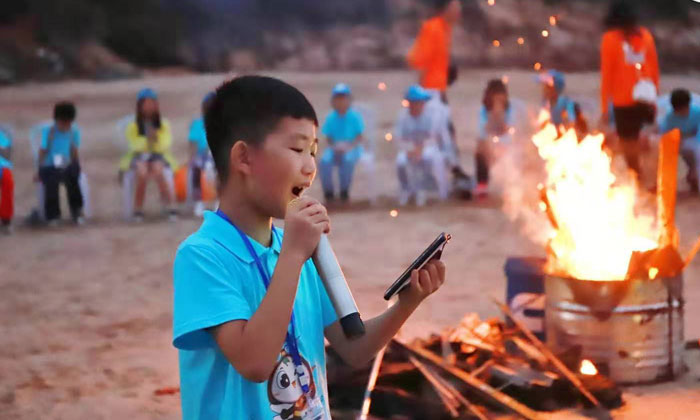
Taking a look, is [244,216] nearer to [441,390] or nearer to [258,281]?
[258,281]

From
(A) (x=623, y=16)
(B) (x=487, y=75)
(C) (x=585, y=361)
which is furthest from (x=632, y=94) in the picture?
(B) (x=487, y=75)

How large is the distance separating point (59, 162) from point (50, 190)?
0.34 m

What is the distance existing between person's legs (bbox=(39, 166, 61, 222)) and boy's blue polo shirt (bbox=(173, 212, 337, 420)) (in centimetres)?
870

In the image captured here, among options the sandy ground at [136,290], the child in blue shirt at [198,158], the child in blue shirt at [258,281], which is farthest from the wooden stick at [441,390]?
the child in blue shirt at [198,158]

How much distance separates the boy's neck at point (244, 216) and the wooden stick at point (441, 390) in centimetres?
243

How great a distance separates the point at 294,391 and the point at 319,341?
6.5 inches

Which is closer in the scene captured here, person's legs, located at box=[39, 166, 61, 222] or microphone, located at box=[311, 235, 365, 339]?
microphone, located at box=[311, 235, 365, 339]

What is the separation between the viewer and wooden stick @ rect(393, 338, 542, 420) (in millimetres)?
4445

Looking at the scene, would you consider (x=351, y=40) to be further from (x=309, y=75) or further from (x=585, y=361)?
(x=585, y=361)

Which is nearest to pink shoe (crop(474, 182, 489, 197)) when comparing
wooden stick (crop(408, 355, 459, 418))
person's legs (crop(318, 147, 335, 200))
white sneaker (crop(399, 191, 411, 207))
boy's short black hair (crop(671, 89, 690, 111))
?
white sneaker (crop(399, 191, 411, 207))

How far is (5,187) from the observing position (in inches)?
401

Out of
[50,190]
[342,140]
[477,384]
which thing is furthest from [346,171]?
[477,384]

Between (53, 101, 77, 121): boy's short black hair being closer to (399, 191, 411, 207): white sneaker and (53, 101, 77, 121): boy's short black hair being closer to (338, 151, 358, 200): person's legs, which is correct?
(338, 151, 358, 200): person's legs

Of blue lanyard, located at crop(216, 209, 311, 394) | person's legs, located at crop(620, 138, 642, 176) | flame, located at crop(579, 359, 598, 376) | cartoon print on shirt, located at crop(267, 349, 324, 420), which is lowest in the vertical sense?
flame, located at crop(579, 359, 598, 376)
